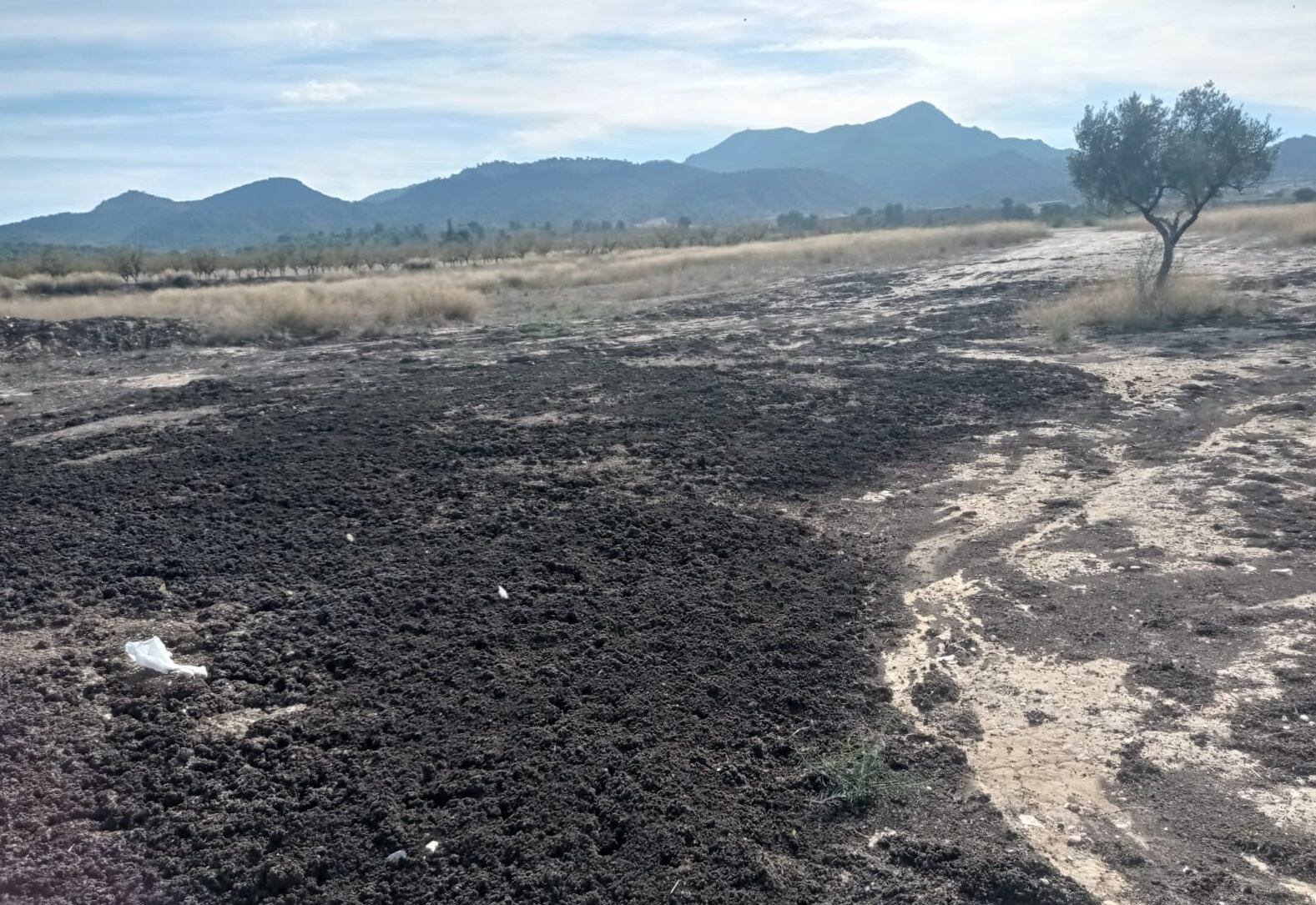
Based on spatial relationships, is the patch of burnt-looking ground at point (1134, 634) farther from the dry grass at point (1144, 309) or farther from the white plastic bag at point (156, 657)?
the dry grass at point (1144, 309)

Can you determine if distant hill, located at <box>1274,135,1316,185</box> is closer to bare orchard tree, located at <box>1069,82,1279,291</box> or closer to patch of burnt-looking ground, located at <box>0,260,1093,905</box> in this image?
bare orchard tree, located at <box>1069,82,1279,291</box>

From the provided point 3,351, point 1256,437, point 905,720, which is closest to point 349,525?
point 905,720

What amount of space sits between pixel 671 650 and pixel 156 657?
3.13 meters

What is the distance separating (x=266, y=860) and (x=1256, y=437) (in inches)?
398

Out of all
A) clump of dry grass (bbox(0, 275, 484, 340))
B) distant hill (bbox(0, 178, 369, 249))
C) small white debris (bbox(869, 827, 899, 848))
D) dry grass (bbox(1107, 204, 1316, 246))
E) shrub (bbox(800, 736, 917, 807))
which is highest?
distant hill (bbox(0, 178, 369, 249))

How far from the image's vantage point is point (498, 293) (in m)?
30.8

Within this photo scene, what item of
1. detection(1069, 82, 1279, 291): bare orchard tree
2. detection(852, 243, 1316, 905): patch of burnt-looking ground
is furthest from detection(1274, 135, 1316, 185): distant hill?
detection(852, 243, 1316, 905): patch of burnt-looking ground

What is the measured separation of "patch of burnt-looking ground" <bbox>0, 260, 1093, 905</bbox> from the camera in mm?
3820

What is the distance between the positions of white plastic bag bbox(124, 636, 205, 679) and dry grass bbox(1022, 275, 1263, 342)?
1494 centimetres

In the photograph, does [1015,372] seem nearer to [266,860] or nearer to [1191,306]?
[1191,306]

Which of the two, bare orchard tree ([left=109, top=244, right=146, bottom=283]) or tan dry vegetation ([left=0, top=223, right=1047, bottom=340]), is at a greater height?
bare orchard tree ([left=109, top=244, right=146, bottom=283])

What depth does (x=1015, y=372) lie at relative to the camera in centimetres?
1374

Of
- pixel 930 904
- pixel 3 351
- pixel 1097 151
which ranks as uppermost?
pixel 1097 151

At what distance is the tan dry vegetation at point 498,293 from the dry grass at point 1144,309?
1109 centimetres
